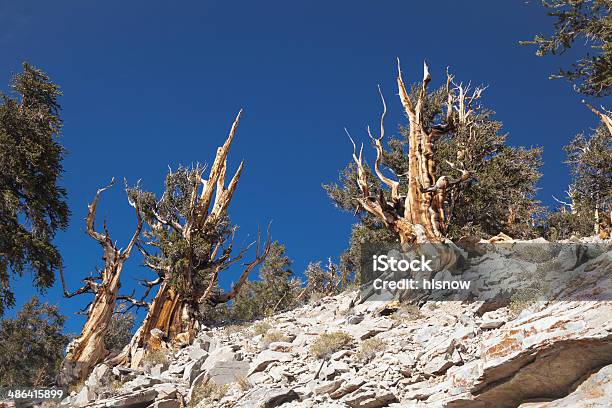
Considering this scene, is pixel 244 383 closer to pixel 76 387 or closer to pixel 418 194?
pixel 76 387

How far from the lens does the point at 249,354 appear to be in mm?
10914

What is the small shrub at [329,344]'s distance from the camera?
9281 mm

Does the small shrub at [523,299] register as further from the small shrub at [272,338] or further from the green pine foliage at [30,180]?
the green pine foliage at [30,180]

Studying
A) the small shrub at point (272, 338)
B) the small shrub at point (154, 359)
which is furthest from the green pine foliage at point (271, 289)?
the small shrub at point (272, 338)

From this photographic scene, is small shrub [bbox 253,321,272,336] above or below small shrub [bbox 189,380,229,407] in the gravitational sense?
above

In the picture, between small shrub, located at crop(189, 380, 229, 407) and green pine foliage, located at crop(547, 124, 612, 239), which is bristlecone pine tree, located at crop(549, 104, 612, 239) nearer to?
green pine foliage, located at crop(547, 124, 612, 239)

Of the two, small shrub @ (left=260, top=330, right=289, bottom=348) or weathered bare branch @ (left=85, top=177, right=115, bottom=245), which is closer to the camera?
small shrub @ (left=260, top=330, right=289, bottom=348)

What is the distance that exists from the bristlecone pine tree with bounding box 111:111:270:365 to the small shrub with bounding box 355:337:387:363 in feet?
27.4

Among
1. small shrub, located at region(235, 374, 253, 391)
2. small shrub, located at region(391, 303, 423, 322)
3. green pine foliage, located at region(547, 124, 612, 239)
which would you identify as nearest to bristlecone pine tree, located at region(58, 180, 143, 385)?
small shrub, located at region(235, 374, 253, 391)

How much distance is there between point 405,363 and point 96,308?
10629mm

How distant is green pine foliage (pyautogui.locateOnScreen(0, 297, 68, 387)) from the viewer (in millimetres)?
19922

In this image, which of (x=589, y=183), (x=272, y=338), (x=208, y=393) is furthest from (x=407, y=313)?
(x=589, y=183)

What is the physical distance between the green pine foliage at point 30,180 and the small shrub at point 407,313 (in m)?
8.97

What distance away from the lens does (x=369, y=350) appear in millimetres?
8422
